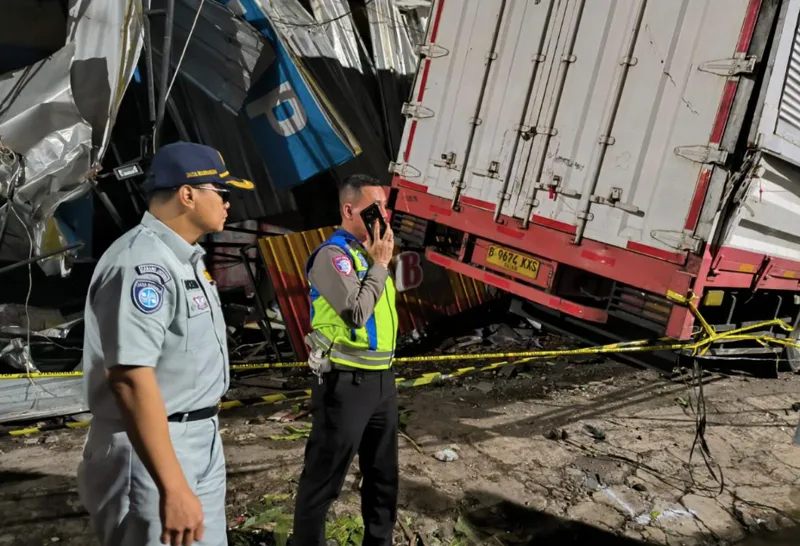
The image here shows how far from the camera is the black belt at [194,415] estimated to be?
5.68ft

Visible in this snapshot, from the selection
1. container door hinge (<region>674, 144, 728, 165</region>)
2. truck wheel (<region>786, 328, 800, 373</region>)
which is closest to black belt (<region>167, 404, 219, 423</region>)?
container door hinge (<region>674, 144, 728, 165</region>)

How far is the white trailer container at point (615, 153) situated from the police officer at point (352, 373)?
89.5 inches

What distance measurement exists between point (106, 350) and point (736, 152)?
12.7 feet

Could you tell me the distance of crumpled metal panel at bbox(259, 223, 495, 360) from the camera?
6.08m

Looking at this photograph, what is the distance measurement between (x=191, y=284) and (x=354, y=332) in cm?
93

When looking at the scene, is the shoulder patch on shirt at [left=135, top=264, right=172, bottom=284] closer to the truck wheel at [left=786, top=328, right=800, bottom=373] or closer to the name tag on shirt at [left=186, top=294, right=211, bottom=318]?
the name tag on shirt at [left=186, top=294, right=211, bottom=318]

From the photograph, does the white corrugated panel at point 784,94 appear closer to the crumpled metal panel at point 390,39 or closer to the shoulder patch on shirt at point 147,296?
the shoulder patch on shirt at point 147,296

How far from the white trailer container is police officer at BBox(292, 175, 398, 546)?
227 centimetres

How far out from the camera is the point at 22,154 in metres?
4.62

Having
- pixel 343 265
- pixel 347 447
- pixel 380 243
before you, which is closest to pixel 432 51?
pixel 380 243

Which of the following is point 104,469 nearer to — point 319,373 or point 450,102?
point 319,373

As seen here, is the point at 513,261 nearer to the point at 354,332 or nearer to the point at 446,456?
the point at 446,456

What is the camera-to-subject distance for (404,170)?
5645 millimetres

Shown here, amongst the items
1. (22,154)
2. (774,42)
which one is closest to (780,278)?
(774,42)
